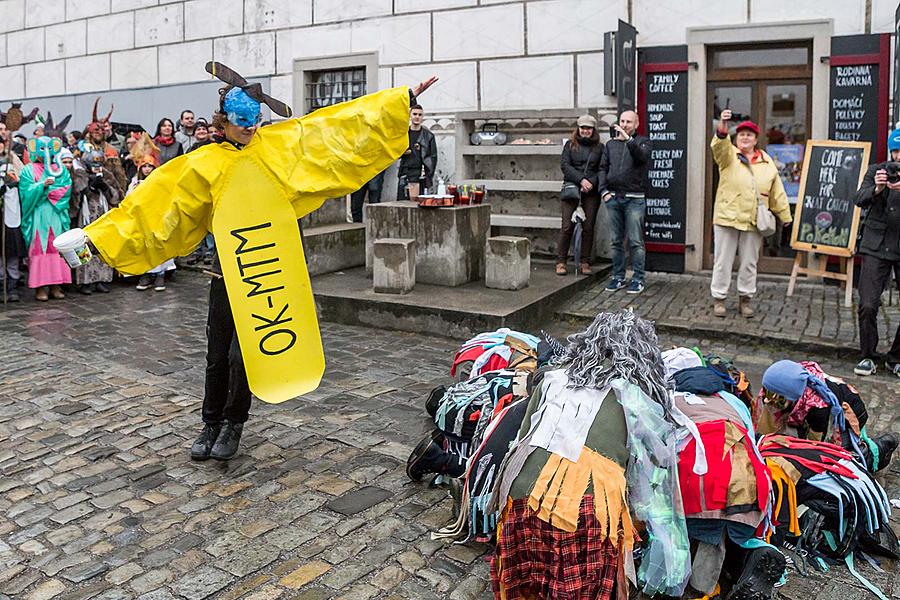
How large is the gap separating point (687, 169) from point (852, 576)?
7.53 meters

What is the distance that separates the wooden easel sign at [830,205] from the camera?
29.6 feet

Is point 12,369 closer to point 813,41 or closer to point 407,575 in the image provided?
point 407,575

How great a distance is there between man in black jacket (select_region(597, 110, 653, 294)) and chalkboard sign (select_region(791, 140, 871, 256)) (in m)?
1.61

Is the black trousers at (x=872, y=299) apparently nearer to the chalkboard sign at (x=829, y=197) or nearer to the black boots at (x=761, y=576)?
the chalkboard sign at (x=829, y=197)

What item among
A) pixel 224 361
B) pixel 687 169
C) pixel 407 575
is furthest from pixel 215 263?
pixel 687 169

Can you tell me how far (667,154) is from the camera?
10.8 m

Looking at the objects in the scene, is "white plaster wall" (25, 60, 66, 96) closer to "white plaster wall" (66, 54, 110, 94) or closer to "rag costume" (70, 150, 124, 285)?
"white plaster wall" (66, 54, 110, 94)

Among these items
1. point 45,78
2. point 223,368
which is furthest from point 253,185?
point 45,78

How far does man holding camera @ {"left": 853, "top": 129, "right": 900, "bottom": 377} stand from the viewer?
7.06 metres

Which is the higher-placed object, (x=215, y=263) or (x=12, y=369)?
(x=215, y=263)

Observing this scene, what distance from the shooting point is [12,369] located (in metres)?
7.30

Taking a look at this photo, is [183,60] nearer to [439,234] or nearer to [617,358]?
[439,234]

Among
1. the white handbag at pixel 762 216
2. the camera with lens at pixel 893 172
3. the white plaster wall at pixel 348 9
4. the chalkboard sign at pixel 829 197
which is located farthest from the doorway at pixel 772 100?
the white plaster wall at pixel 348 9

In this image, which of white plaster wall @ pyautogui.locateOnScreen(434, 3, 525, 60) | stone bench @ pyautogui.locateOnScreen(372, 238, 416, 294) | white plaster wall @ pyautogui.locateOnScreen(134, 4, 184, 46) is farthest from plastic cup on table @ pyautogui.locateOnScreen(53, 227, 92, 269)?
white plaster wall @ pyautogui.locateOnScreen(134, 4, 184, 46)
